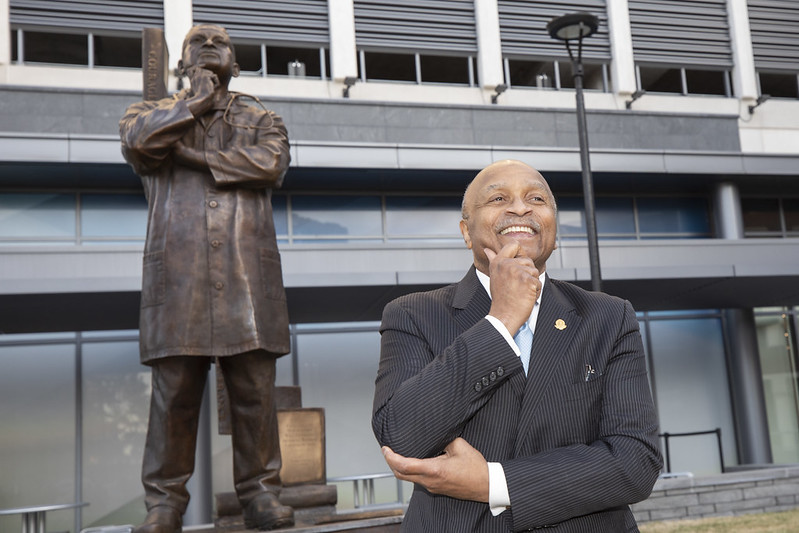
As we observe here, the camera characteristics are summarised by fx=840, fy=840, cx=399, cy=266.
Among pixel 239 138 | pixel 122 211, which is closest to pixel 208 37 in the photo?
pixel 239 138

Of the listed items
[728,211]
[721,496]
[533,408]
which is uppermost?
[728,211]

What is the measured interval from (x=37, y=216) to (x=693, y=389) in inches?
518

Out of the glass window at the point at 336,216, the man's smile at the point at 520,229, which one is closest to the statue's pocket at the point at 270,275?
the man's smile at the point at 520,229

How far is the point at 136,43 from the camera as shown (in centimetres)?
1595

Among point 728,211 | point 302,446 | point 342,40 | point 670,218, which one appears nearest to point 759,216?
point 728,211

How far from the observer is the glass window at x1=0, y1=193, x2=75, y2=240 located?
47.6 feet

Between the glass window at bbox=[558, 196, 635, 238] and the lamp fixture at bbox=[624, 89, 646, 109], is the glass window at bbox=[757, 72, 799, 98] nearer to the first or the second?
the lamp fixture at bbox=[624, 89, 646, 109]

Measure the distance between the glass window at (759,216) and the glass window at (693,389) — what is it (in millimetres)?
2294

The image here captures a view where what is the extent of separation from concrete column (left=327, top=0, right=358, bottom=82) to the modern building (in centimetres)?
4

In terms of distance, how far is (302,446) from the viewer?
24.3 ft

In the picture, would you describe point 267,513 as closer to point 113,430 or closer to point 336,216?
point 113,430

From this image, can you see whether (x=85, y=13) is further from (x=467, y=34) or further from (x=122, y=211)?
(x=467, y=34)

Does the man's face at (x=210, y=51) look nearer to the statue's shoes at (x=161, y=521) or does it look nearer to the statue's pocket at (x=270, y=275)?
the statue's pocket at (x=270, y=275)

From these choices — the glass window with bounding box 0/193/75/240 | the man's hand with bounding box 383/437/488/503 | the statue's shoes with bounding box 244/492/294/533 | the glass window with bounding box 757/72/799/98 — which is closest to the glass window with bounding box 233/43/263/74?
the glass window with bounding box 0/193/75/240
